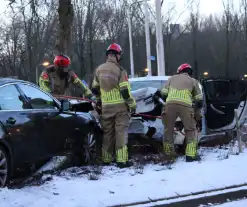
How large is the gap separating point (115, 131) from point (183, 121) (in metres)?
1.28

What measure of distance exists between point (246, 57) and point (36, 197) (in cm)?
5322

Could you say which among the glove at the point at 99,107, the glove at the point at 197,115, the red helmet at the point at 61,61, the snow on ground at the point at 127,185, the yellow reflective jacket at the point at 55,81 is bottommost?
the snow on ground at the point at 127,185

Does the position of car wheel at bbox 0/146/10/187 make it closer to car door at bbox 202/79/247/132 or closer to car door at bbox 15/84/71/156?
car door at bbox 15/84/71/156

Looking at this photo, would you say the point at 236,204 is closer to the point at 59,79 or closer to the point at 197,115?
the point at 197,115

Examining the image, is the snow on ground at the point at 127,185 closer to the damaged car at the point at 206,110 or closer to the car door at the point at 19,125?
the car door at the point at 19,125

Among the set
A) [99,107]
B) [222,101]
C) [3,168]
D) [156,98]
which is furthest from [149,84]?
[3,168]

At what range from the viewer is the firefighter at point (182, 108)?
7.82 meters

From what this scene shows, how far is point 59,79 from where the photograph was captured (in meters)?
8.62

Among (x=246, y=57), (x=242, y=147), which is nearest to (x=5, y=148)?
(x=242, y=147)

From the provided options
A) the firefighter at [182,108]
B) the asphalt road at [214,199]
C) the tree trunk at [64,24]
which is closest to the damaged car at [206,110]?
the firefighter at [182,108]

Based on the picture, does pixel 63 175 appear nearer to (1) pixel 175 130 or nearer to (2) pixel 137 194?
(2) pixel 137 194

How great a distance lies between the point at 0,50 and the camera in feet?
161

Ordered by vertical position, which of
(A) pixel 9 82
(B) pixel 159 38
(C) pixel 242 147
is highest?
(B) pixel 159 38

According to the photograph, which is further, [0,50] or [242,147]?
[0,50]
